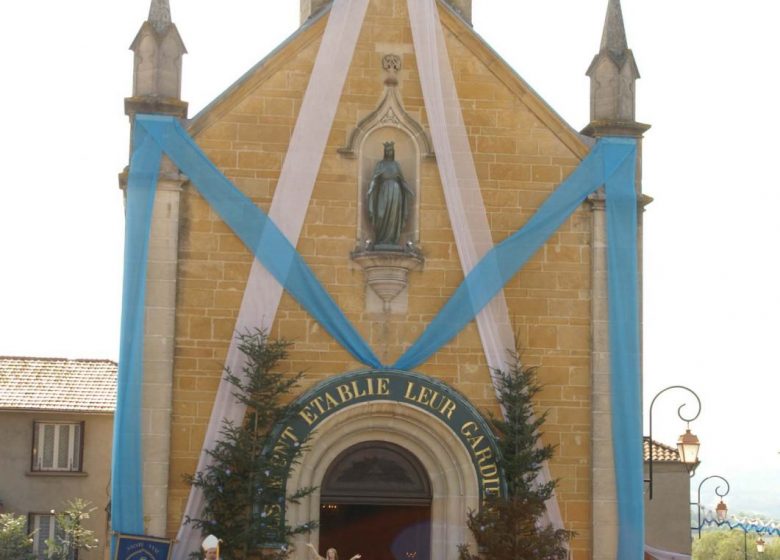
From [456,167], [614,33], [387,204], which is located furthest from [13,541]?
[614,33]

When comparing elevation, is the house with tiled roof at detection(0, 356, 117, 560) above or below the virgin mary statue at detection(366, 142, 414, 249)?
below

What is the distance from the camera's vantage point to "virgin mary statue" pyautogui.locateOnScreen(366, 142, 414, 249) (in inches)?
973

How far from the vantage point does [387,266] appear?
24.6m

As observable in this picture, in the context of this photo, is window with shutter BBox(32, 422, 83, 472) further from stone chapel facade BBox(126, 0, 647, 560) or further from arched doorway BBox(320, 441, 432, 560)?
stone chapel facade BBox(126, 0, 647, 560)

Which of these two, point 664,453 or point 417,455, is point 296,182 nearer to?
point 417,455

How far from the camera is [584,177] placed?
25.6m

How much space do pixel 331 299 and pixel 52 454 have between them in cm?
1844

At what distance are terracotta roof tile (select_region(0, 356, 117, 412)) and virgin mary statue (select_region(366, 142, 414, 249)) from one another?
1747 centimetres

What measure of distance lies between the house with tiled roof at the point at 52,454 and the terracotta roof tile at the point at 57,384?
0.03 m

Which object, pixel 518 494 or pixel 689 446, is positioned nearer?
pixel 518 494

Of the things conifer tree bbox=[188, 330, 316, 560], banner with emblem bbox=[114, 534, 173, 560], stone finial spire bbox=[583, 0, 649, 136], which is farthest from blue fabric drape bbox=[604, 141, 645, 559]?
banner with emblem bbox=[114, 534, 173, 560]

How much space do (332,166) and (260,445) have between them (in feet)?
15.4

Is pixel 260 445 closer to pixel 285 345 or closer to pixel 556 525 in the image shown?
pixel 285 345

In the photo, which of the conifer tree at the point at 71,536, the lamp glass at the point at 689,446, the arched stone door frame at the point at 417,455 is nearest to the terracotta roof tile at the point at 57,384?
the conifer tree at the point at 71,536
